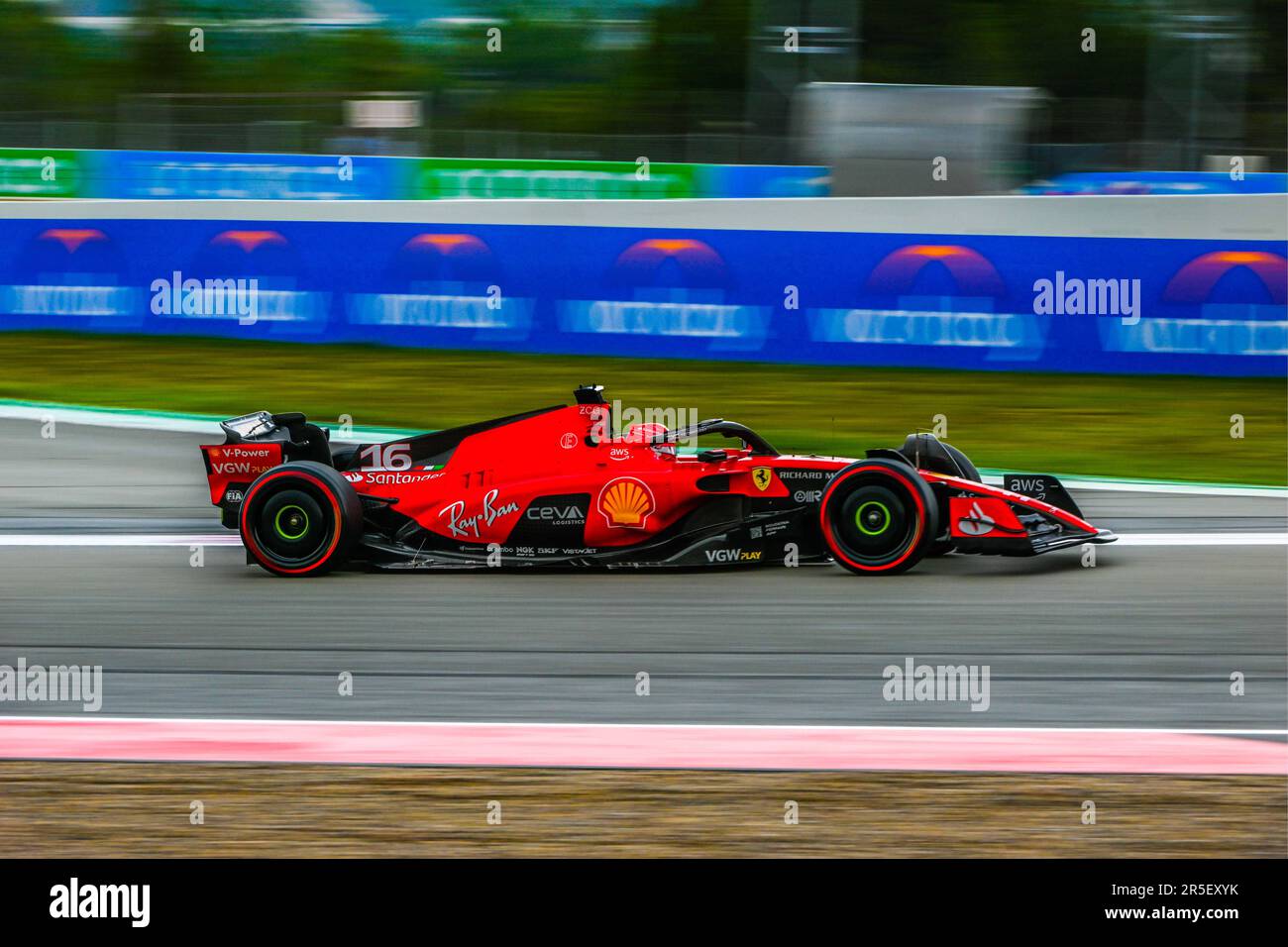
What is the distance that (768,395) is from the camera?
584 inches

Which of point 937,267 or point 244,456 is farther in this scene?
point 937,267

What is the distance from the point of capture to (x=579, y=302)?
626 inches

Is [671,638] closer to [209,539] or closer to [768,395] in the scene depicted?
[209,539]

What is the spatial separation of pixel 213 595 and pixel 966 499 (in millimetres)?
3978

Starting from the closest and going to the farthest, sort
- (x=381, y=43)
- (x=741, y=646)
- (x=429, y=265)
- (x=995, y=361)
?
1. (x=741, y=646)
2. (x=995, y=361)
3. (x=429, y=265)
4. (x=381, y=43)

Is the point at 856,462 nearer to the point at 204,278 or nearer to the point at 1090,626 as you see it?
the point at 1090,626

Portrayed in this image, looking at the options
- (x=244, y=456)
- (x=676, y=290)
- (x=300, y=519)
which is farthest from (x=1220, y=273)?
(x=244, y=456)

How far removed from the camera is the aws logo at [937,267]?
15.1 m

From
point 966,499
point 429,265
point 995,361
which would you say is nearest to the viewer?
point 966,499

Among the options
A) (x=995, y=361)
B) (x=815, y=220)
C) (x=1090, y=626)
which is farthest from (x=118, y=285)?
A: (x=1090, y=626)
